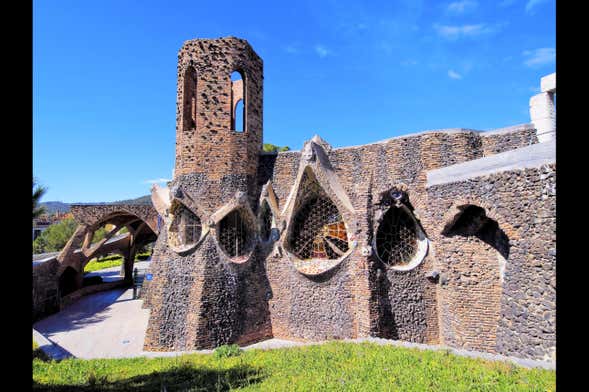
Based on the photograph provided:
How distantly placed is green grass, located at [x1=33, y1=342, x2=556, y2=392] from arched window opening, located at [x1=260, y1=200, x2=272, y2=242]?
14.0 feet

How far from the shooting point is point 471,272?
755 cm

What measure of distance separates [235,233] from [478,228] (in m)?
6.59

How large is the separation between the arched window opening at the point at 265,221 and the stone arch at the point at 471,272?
4.94 metres

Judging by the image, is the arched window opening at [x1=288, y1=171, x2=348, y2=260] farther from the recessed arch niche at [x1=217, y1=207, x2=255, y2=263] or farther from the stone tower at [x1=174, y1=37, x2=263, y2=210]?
the stone tower at [x1=174, y1=37, x2=263, y2=210]

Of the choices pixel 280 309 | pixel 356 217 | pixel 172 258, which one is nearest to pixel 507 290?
pixel 356 217

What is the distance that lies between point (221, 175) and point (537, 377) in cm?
847

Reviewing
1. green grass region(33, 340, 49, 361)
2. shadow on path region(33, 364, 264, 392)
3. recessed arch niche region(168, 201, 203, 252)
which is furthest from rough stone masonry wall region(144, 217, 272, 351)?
shadow on path region(33, 364, 264, 392)

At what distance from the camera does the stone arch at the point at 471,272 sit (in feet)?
23.5

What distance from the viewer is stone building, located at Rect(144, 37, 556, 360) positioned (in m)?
7.27

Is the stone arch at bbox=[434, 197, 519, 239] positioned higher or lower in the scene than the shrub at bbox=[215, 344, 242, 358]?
higher

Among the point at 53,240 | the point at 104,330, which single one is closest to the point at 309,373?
the point at 104,330

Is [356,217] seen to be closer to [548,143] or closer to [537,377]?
[548,143]

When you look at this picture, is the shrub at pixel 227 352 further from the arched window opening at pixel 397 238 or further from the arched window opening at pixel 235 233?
the arched window opening at pixel 397 238

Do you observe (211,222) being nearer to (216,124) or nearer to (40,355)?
(216,124)
